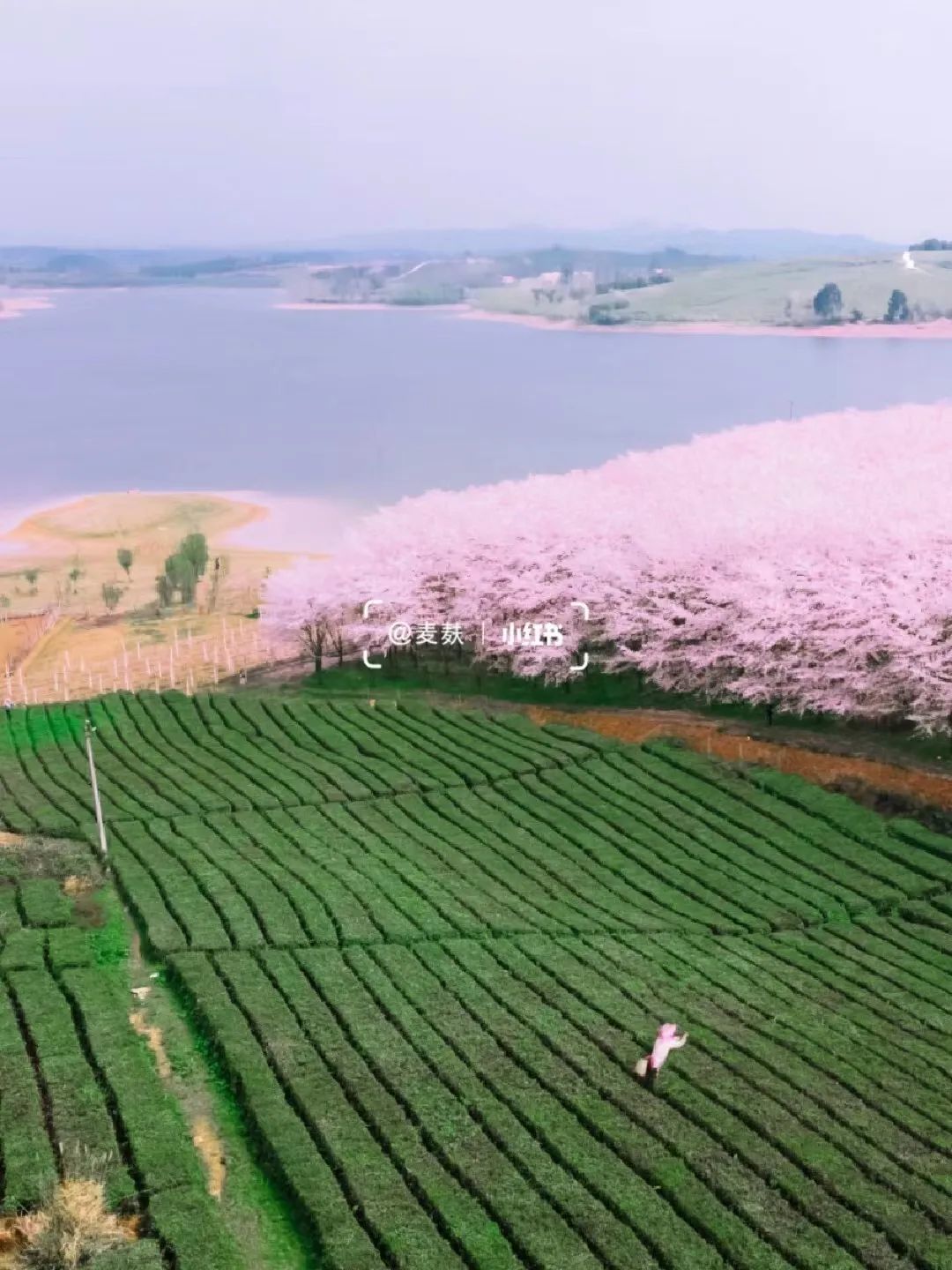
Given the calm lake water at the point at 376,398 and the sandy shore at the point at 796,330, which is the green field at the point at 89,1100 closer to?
the calm lake water at the point at 376,398

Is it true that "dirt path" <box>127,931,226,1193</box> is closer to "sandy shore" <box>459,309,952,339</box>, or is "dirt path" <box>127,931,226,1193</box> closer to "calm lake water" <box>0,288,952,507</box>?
"calm lake water" <box>0,288,952,507</box>

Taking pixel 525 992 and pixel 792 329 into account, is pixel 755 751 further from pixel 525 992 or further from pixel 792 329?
pixel 792 329

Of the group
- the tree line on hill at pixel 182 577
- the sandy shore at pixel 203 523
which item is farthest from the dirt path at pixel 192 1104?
the sandy shore at pixel 203 523

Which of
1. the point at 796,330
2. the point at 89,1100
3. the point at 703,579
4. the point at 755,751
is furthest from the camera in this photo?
the point at 796,330

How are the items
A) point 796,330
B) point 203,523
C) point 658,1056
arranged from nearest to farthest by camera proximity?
point 658,1056
point 203,523
point 796,330

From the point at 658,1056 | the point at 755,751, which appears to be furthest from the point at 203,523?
the point at 658,1056

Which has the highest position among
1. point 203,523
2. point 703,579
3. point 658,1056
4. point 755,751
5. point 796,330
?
point 796,330

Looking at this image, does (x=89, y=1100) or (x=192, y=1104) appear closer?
(x=89, y=1100)

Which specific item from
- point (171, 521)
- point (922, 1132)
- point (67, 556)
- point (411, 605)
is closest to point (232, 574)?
point (67, 556)

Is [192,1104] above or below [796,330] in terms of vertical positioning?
below
